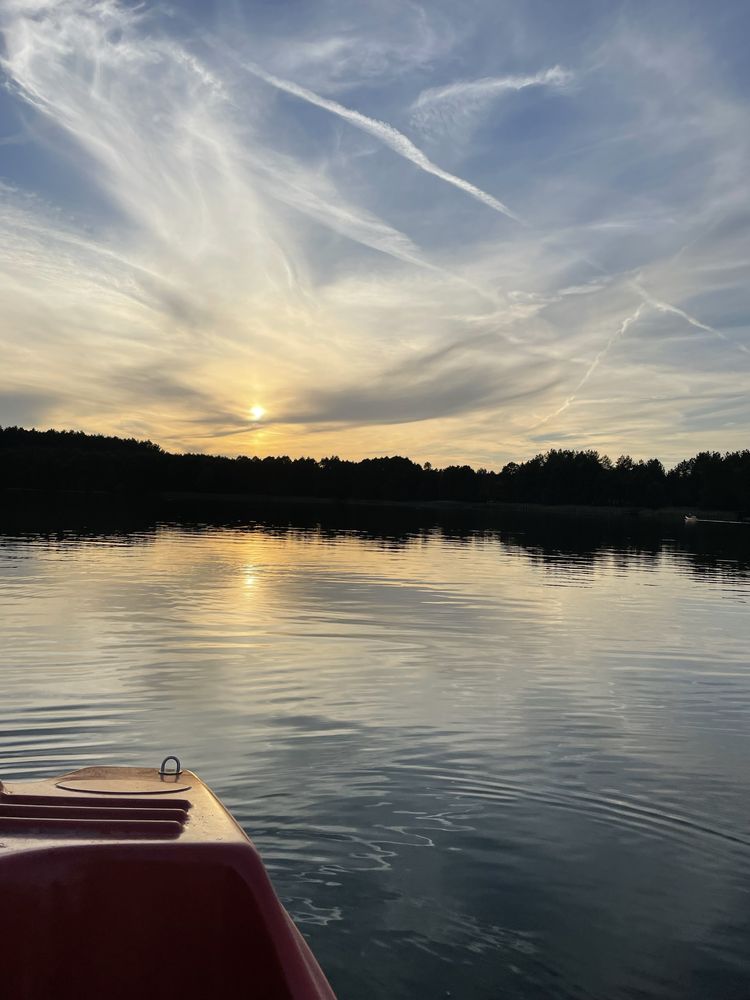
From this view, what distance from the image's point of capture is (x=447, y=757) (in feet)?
36.1

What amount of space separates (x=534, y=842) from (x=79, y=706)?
782 centimetres

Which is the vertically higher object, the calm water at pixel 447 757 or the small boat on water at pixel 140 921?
the small boat on water at pixel 140 921

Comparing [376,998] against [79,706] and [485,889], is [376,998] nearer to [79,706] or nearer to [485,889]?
[485,889]

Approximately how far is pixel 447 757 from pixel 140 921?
7.21 metres

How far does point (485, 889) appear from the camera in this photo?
7.11 m

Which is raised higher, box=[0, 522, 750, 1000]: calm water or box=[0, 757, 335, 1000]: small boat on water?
box=[0, 757, 335, 1000]: small boat on water

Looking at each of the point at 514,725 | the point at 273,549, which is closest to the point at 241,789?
the point at 514,725

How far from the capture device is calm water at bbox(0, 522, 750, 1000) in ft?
20.6

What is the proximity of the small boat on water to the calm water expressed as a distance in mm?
1706

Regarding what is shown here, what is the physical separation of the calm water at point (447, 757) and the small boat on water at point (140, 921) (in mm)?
1706

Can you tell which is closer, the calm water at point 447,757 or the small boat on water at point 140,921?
the small boat on water at point 140,921

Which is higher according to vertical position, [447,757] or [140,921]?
[140,921]

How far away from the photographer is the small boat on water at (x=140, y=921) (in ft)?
13.3

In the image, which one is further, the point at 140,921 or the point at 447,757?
the point at 447,757
